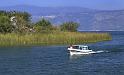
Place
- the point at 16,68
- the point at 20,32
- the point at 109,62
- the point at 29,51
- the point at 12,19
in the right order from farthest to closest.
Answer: the point at 12,19 < the point at 20,32 < the point at 29,51 < the point at 109,62 < the point at 16,68

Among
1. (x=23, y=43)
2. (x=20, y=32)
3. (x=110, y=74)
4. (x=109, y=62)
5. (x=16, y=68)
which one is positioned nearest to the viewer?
(x=110, y=74)

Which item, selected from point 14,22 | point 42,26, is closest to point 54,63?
point 14,22

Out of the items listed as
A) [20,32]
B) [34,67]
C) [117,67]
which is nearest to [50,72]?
[34,67]

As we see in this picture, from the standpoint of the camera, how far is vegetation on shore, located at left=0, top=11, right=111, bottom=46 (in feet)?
331

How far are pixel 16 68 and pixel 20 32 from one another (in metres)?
53.6

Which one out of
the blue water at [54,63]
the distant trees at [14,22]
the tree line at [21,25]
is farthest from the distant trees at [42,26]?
the blue water at [54,63]

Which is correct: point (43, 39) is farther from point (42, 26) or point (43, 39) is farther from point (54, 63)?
point (54, 63)

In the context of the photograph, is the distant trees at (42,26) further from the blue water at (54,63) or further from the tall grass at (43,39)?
the blue water at (54,63)

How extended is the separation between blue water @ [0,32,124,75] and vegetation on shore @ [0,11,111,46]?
12214 mm

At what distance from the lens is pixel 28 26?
124375 millimetres

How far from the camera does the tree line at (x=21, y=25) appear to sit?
4496 inches

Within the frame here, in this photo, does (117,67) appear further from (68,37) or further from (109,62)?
(68,37)

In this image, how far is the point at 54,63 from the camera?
2603 inches

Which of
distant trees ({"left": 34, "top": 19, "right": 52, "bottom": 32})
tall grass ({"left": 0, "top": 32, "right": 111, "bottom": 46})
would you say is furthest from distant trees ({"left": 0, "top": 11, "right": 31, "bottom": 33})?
tall grass ({"left": 0, "top": 32, "right": 111, "bottom": 46})
